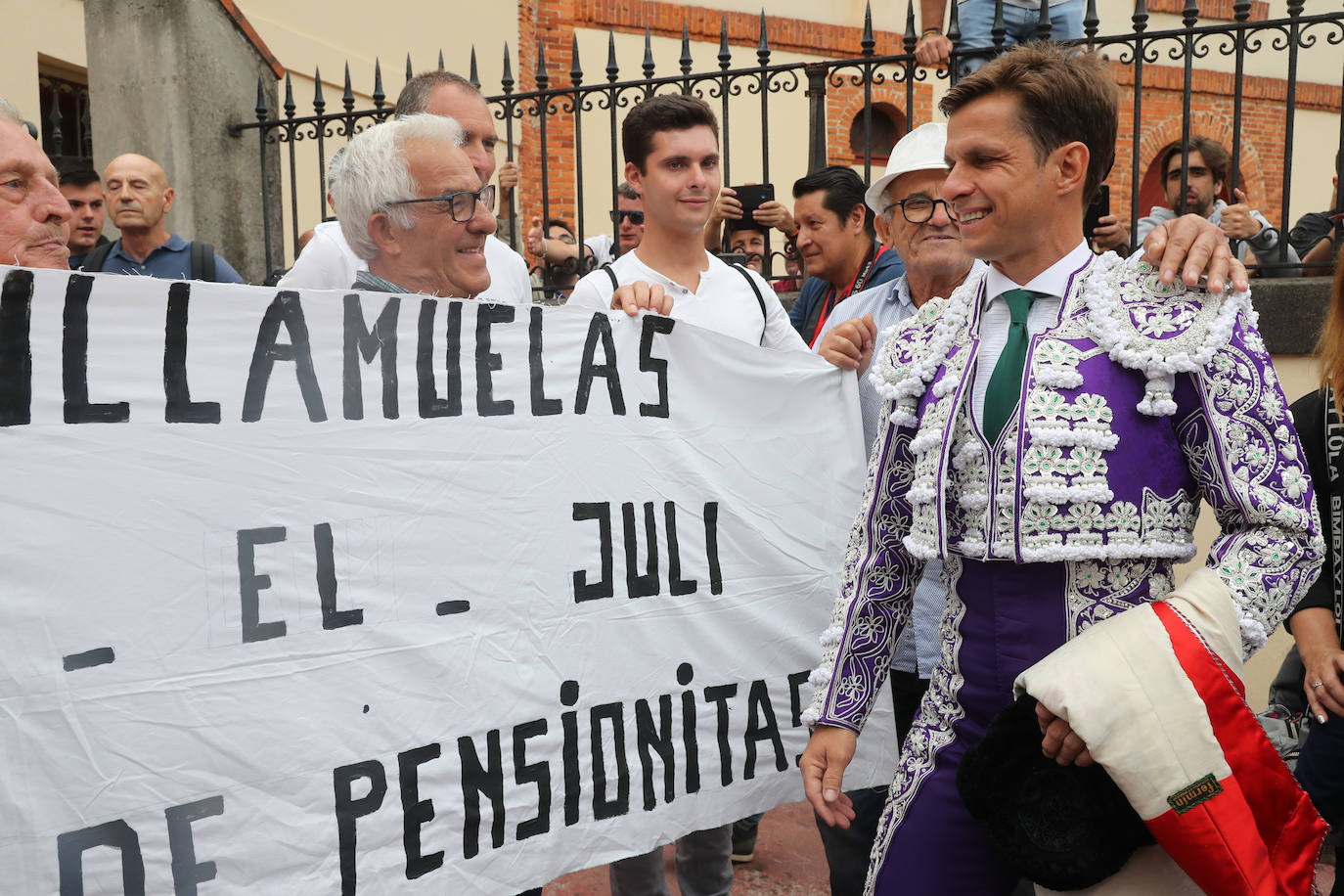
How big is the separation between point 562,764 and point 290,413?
0.96 metres

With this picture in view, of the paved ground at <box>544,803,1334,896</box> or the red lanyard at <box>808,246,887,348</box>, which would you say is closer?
the paved ground at <box>544,803,1334,896</box>

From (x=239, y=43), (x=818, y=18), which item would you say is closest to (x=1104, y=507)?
(x=239, y=43)

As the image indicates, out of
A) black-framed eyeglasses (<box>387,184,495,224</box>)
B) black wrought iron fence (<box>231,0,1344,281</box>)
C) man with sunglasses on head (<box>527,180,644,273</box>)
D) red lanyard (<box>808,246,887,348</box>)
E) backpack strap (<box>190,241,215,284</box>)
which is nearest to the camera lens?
black-framed eyeglasses (<box>387,184,495,224</box>)

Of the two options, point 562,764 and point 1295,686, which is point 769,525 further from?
point 1295,686

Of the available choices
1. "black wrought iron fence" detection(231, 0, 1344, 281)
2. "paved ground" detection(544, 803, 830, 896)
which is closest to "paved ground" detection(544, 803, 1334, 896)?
"paved ground" detection(544, 803, 830, 896)

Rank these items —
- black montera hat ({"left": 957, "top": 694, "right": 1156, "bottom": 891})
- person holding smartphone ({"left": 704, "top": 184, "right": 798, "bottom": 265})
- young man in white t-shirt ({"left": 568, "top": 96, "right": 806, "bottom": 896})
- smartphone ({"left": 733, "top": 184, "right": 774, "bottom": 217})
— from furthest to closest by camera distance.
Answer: smartphone ({"left": 733, "top": 184, "right": 774, "bottom": 217}) < person holding smartphone ({"left": 704, "top": 184, "right": 798, "bottom": 265}) < young man in white t-shirt ({"left": 568, "top": 96, "right": 806, "bottom": 896}) < black montera hat ({"left": 957, "top": 694, "right": 1156, "bottom": 891})

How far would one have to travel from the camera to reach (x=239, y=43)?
24.6ft

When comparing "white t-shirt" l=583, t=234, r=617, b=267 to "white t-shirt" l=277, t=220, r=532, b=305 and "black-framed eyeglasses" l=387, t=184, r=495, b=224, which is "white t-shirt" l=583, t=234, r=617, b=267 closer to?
"white t-shirt" l=277, t=220, r=532, b=305

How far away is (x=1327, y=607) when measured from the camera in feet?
9.66

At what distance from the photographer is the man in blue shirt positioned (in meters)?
5.25

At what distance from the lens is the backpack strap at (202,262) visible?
5.17 m

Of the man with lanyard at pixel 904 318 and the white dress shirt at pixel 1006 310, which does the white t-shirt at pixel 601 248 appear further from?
the white dress shirt at pixel 1006 310

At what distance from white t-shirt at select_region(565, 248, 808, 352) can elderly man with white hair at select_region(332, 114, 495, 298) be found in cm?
43

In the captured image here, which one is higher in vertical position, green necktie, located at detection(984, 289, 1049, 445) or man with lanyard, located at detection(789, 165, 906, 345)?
man with lanyard, located at detection(789, 165, 906, 345)
